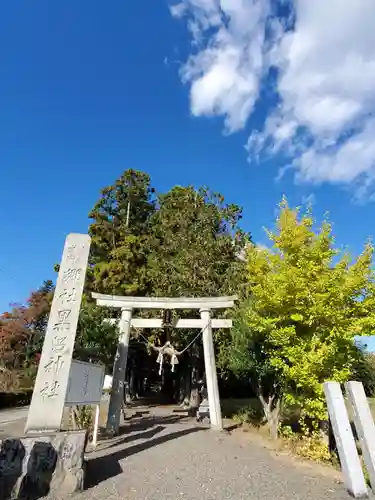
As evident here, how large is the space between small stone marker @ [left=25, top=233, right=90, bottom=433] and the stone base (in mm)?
507

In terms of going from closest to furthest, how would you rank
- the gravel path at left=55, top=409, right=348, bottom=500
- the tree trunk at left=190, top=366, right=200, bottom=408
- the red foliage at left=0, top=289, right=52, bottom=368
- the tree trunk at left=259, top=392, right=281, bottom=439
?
the gravel path at left=55, top=409, right=348, bottom=500
the tree trunk at left=259, top=392, right=281, bottom=439
the tree trunk at left=190, top=366, right=200, bottom=408
the red foliage at left=0, top=289, right=52, bottom=368

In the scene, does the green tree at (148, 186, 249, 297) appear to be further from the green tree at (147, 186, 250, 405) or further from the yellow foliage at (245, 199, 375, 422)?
the yellow foliage at (245, 199, 375, 422)

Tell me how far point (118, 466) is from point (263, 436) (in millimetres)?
6940

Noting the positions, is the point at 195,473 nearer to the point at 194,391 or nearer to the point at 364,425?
the point at 364,425

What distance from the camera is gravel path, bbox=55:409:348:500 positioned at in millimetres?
5586

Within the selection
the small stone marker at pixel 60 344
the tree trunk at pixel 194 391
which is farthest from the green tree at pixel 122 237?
the small stone marker at pixel 60 344

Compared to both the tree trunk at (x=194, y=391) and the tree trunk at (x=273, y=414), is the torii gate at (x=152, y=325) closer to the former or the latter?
the tree trunk at (x=273, y=414)

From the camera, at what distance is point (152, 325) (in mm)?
13094

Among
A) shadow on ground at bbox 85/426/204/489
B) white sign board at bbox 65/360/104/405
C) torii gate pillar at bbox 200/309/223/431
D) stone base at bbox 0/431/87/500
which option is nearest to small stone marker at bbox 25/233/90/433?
stone base at bbox 0/431/87/500

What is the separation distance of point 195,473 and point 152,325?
6672 millimetres

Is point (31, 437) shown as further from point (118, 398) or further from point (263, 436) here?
point (263, 436)

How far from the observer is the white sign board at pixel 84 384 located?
6.94 meters

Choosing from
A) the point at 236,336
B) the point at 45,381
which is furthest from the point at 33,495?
the point at 236,336

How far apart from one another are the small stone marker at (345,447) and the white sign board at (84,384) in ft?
16.1
